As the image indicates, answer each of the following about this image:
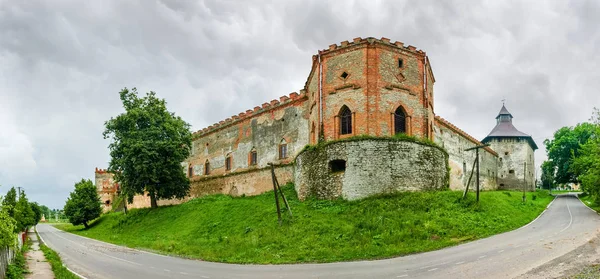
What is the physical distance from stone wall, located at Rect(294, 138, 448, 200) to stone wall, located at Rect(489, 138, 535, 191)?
3608 cm

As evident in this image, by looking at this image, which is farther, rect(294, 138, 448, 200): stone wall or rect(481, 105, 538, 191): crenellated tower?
rect(481, 105, 538, 191): crenellated tower

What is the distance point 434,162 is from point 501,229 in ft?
20.3

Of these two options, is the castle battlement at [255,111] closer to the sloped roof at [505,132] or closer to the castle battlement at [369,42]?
the castle battlement at [369,42]

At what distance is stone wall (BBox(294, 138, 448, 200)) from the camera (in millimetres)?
24703

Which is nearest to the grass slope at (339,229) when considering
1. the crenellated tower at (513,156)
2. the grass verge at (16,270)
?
the grass verge at (16,270)

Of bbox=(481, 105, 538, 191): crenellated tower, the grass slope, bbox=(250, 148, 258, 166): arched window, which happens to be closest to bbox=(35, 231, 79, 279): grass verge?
the grass slope

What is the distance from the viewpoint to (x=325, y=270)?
15.3 metres

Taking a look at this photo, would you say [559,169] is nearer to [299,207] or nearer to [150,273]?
[299,207]

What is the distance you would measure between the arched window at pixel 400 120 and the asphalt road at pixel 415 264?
8.72 meters

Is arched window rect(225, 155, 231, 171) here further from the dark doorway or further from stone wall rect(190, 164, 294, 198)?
the dark doorway

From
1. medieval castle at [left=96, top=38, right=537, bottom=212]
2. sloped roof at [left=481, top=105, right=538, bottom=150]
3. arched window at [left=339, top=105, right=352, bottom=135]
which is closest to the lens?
medieval castle at [left=96, top=38, right=537, bottom=212]

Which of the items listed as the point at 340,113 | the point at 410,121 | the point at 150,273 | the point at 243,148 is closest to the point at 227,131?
the point at 243,148

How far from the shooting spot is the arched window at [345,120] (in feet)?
88.4

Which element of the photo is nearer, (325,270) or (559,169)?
(325,270)
